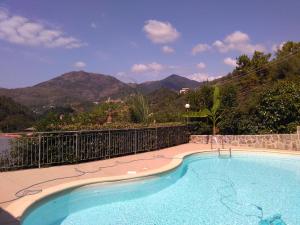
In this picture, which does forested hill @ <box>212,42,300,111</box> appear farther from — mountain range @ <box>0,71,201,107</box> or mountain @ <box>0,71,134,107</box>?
mountain @ <box>0,71,134,107</box>

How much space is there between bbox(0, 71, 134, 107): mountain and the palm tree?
3910cm

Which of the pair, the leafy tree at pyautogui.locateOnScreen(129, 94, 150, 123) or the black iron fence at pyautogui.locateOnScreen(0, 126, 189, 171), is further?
the leafy tree at pyautogui.locateOnScreen(129, 94, 150, 123)

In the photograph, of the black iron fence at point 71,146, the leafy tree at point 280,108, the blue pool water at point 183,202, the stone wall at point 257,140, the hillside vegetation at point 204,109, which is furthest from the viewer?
the leafy tree at point 280,108

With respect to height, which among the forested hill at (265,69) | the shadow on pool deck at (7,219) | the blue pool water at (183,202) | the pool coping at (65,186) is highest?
the forested hill at (265,69)

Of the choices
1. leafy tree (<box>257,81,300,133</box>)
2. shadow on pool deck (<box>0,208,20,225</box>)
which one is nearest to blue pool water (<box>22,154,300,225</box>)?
shadow on pool deck (<box>0,208,20,225</box>)

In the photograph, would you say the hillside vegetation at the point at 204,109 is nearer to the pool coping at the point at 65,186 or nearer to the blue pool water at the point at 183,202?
the pool coping at the point at 65,186

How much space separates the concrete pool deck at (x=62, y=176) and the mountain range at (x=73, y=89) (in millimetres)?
41291

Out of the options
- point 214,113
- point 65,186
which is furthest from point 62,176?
point 214,113

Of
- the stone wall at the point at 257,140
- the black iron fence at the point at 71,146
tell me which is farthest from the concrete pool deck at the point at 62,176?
the stone wall at the point at 257,140

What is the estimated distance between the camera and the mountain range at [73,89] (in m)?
55.4

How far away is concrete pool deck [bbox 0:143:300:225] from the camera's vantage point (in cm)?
564

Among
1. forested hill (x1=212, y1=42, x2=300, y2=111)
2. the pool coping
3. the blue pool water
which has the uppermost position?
forested hill (x1=212, y1=42, x2=300, y2=111)

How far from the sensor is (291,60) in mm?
28016

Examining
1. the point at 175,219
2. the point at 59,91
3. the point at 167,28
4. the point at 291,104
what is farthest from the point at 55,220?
the point at 59,91
